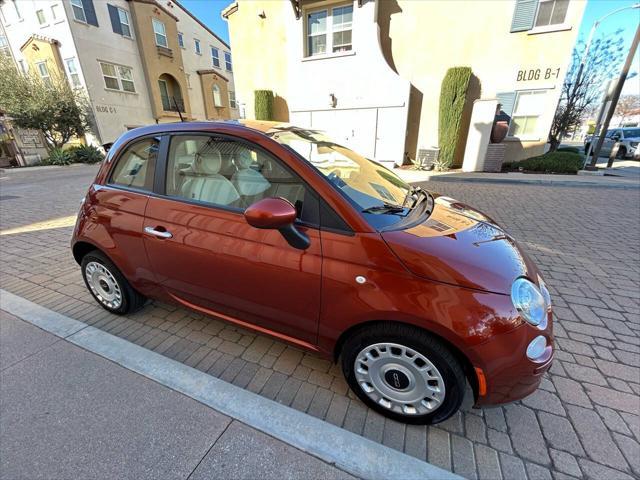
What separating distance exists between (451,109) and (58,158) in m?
20.1

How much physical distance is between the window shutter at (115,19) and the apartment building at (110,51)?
0.18ft

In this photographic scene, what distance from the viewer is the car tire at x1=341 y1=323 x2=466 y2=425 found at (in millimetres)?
1585

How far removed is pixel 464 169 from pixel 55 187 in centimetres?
1453

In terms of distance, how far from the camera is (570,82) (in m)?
14.2

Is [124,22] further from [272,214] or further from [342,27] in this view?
[272,214]

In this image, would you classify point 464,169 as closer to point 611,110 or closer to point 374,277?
point 611,110

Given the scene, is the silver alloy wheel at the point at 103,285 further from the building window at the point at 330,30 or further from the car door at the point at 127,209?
the building window at the point at 330,30

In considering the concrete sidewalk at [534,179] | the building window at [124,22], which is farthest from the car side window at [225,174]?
the building window at [124,22]

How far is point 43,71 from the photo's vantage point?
59.0 feet

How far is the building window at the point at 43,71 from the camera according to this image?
17508 millimetres

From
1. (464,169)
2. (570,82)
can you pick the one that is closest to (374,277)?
(464,169)

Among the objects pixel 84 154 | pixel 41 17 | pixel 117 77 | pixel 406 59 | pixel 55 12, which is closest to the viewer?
pixel 406 59

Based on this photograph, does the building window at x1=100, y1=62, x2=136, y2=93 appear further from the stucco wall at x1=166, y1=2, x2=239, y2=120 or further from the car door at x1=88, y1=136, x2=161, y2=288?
the car door at x1=88, y1=136, x2=161, y2=288

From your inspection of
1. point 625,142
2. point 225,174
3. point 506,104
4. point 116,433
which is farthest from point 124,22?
point 625,142
